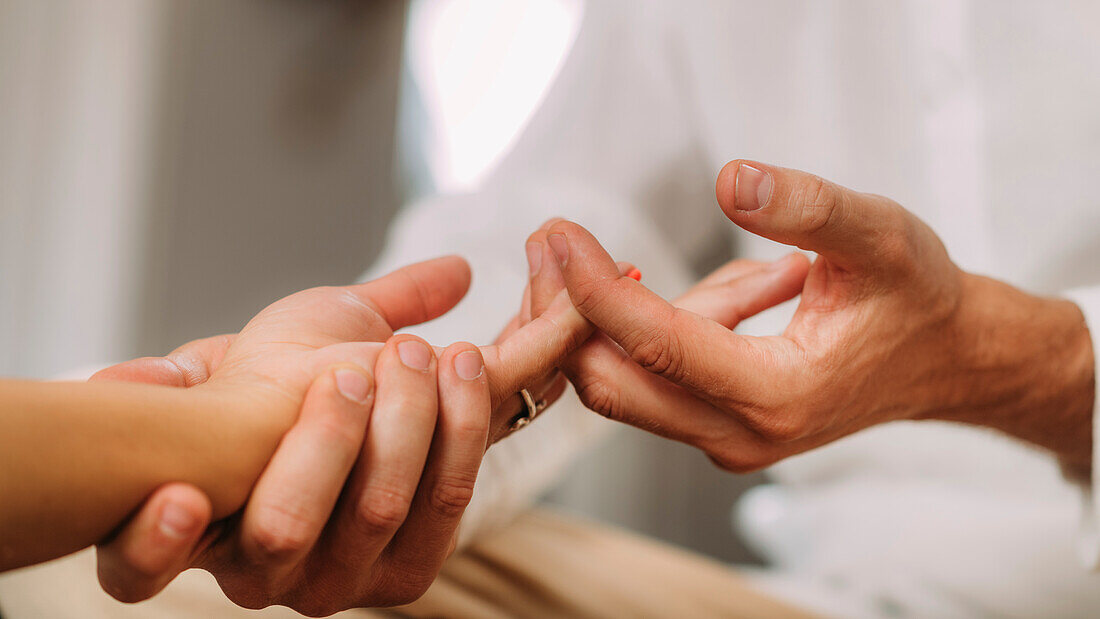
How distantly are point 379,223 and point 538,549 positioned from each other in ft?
3.32

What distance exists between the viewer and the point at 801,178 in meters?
0.30

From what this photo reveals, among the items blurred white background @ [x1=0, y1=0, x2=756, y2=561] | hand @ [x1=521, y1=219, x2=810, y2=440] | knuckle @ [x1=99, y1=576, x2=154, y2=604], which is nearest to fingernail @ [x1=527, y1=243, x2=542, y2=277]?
hand @ [x1=521, y1=219, x2=810, y2=440]

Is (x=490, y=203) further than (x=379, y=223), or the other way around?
(x=379, y=223)

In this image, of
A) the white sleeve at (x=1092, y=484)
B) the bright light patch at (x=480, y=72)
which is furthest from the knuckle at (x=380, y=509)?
the bright light patch at (x=480, y=72)

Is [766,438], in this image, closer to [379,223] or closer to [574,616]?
[574,616]

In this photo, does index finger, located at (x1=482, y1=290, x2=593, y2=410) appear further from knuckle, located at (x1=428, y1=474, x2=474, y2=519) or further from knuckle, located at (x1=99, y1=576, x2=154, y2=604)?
knuckle, located at (x1=99, y1=576, x2=154, y2=604)

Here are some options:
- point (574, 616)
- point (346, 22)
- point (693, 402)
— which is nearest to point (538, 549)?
point (574, 616)

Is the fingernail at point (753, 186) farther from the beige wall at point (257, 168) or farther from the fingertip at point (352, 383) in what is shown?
the beige wall at point (257, 168)

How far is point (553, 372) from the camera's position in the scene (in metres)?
0.37

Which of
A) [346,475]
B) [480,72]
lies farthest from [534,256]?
[480,72]

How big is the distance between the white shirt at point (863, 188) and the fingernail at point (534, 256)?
147 millimetres

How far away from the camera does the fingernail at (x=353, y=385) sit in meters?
0.28

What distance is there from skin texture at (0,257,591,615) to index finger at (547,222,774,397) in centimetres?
3

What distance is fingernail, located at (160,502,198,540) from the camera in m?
0.25
